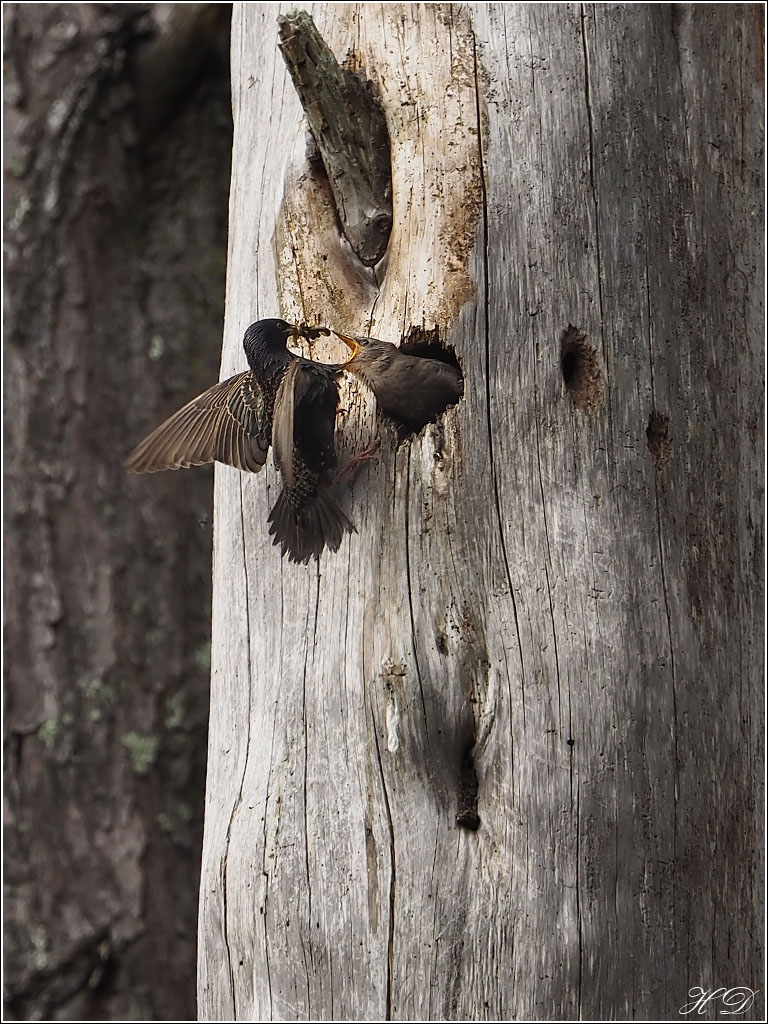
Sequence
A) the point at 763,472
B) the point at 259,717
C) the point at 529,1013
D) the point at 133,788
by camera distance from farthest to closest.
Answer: the point at 133,788 → the point at 763,472 → the point at 259,717 → the point at 529,1013

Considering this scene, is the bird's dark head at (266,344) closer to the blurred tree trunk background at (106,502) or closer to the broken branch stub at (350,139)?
the broken branch stub at (350,139)

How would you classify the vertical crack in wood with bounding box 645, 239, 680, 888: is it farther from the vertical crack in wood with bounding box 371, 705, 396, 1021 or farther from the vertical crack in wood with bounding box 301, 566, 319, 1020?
the vertical crack in wood with bounding box 301, 566, 319, 1020

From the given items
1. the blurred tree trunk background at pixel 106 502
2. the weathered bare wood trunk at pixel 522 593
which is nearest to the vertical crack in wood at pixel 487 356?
the weathered bare wood trunk at pixel 522 593

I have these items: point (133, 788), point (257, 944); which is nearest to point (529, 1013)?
point (257, 944)

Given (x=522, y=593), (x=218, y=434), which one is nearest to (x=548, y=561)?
(x=522, y=593)

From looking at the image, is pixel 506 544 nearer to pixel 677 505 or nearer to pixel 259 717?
pixel 677 505

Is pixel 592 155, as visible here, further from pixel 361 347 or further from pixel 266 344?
pixel 266 344

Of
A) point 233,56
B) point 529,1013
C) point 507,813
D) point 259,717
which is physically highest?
point 233,56
